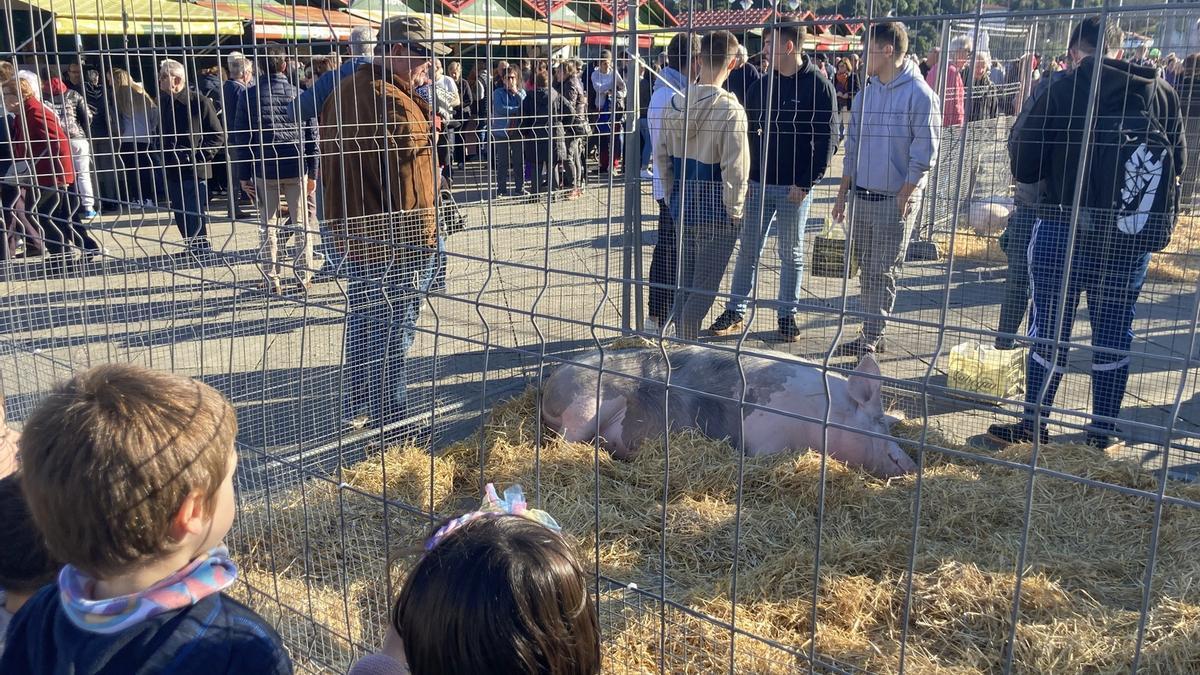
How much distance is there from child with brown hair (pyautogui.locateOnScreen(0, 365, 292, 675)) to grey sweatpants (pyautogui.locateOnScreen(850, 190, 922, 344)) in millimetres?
4880

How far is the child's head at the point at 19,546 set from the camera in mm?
1873

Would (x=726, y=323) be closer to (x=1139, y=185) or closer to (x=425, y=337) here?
(x=425, y=337)

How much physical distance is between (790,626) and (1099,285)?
282 cm

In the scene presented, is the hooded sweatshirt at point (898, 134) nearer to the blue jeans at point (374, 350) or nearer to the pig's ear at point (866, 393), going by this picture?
the pig's ear at point (866, 393)

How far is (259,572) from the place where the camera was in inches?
133

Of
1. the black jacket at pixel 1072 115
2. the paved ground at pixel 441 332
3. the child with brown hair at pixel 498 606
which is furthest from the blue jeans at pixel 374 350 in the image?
the black jacket at pixel 1072 115

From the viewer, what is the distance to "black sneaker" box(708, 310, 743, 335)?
23.0ft

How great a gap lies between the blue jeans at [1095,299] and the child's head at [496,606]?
385 centimetres

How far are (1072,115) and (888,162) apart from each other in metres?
1.19

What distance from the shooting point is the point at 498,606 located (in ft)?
4.62

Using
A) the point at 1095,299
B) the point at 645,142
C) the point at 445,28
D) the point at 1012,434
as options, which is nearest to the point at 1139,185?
the point at 1095,299

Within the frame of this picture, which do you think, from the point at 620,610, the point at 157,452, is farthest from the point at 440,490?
the point at 157,452

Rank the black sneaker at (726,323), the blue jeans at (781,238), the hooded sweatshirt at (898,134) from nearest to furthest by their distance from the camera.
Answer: the hooded sweatshirt at (898,134), the blue jeans at (781,238), the black sneaker at (726,323)

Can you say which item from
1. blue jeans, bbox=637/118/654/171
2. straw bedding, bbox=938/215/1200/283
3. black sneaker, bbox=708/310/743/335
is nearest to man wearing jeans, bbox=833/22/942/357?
straw bedding, bbox=938/215/1200/283
